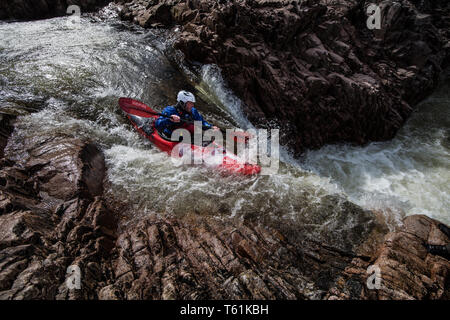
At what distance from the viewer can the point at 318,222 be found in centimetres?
412

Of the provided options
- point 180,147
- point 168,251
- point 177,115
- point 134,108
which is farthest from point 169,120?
point 168,251

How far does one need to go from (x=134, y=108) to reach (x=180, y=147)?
5.90 feet

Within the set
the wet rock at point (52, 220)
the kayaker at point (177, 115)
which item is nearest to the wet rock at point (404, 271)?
the wet rock at point (52, 220)

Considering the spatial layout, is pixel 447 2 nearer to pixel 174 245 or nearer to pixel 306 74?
pixel 306 74

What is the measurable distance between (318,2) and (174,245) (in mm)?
7932

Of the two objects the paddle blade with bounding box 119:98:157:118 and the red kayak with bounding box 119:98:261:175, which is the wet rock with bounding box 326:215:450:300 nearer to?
the red kayak with bounding box 119:98:261:175

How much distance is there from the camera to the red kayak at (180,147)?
490 cm

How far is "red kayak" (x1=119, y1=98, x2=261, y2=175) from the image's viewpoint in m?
4.90

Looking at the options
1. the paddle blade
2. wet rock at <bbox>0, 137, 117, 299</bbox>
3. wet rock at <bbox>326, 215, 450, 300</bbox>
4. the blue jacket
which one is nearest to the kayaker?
the blue jacket

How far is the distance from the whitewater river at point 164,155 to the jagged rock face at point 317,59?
56 cm

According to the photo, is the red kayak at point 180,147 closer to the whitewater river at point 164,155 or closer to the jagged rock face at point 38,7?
the whitewater river at point 164,155

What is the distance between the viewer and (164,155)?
5.36 metres

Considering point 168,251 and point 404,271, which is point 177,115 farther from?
point 404,271
